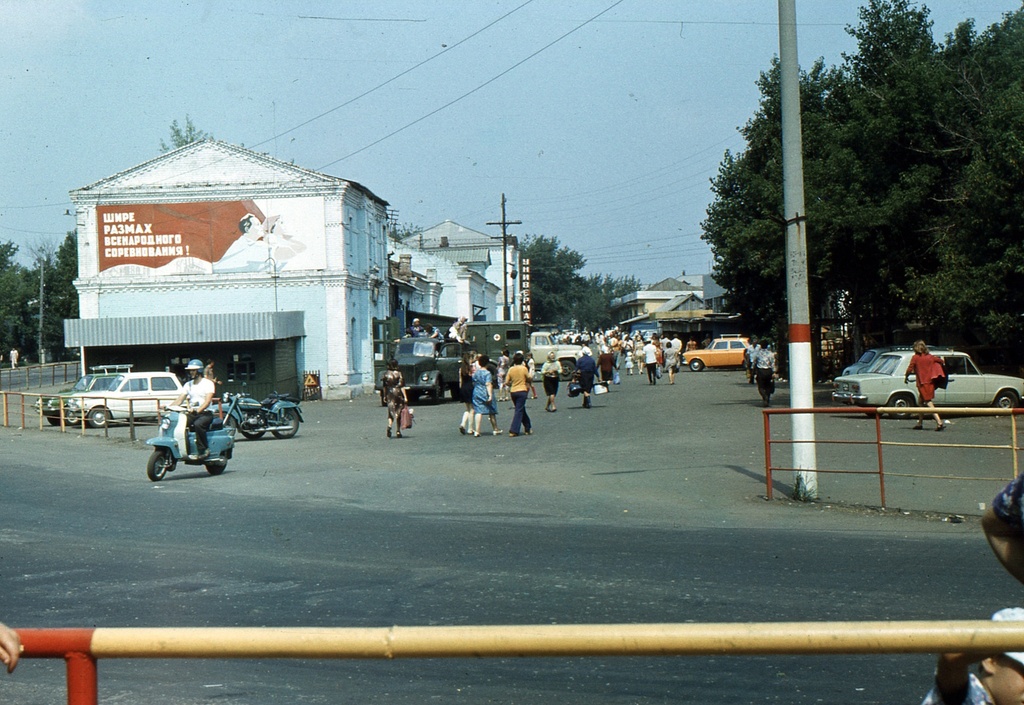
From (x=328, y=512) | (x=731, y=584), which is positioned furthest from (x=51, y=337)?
(x=731, y=584)

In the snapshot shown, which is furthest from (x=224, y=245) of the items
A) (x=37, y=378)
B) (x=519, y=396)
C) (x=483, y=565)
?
(x=483, y=565)

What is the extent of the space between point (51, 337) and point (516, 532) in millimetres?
A: 97385

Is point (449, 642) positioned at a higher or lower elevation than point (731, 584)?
higher

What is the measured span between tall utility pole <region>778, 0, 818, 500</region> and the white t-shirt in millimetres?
9526

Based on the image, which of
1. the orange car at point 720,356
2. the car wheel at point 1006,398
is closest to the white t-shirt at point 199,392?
the car wheel at point 1006,398

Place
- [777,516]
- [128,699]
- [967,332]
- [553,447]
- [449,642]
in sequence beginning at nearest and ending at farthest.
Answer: [449,642] → [128,699] → [777,516] → [553,447] → [967,332]

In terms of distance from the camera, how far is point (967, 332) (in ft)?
116

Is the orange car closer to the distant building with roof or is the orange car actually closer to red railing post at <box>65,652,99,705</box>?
the distant building with roof

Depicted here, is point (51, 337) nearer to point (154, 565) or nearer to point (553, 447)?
point (553, 447)

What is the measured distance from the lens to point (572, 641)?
2.51 meters

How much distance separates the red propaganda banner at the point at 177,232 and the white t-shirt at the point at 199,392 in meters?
29.6

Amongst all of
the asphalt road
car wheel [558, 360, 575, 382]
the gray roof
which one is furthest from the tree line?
the gray roof

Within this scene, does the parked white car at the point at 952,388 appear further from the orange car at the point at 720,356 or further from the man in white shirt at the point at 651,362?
the orange car at the point at 720,356

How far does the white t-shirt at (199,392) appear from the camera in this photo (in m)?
18.7
